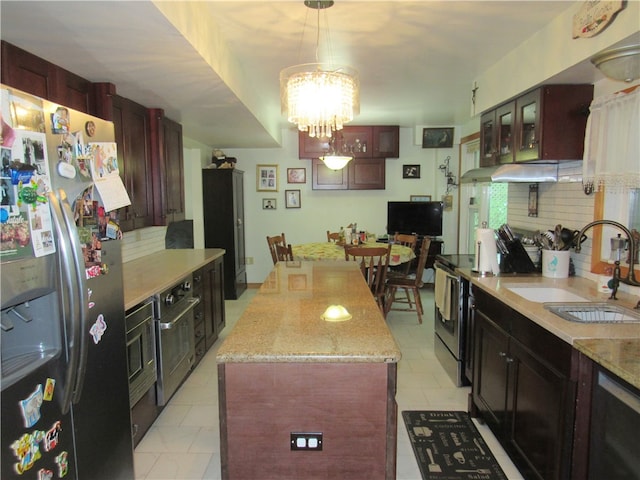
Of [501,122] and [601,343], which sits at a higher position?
[501,122]

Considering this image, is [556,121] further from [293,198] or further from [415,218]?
[293,198]

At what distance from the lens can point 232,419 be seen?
163 centimetres

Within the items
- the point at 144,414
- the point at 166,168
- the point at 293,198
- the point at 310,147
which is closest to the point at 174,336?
the point at 144,414

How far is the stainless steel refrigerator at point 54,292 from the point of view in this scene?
120 centimetres

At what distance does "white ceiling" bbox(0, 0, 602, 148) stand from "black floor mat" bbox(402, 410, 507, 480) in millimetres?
2143

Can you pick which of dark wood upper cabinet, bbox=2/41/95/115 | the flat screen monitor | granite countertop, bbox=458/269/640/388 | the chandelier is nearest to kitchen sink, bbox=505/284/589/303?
granite countertop, bbox=458/269/640/388

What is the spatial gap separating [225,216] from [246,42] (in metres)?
3.08

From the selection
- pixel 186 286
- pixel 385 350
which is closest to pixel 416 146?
pixel 186 286

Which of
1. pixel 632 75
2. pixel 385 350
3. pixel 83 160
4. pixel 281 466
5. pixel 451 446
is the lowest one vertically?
pixel 451 446

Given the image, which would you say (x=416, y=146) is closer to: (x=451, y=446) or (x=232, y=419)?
(x=451, y=446)

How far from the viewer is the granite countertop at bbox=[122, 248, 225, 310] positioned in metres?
2.54

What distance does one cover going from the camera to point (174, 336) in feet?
9.85

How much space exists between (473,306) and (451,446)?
34.1 inches

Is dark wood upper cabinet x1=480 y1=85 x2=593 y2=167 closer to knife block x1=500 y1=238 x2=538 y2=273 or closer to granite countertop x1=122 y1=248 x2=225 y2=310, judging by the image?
knife block x1=500 y1=238 x2=538 y2=273
